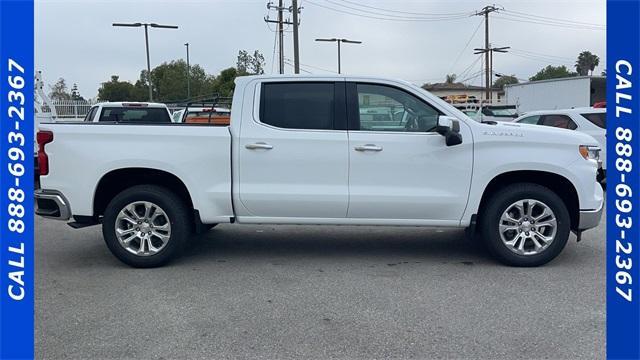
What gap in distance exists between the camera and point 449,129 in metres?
5.46

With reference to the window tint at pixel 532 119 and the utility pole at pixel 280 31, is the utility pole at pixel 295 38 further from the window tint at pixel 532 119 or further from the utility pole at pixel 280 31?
the window tint at pixel 532 119

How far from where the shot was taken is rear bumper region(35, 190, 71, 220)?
5.66 m

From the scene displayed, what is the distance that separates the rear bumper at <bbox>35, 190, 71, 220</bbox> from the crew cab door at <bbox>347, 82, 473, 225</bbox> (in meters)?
2.86

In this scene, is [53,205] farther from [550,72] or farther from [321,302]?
[550,72]

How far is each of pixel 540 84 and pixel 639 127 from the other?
32.4 m

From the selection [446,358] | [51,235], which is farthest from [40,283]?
[446,358]

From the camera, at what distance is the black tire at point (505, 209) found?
5605 millimetres

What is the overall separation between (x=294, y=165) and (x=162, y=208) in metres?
1.41

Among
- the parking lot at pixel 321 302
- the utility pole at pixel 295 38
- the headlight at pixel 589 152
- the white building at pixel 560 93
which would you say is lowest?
the parking lot at pixel 321 302

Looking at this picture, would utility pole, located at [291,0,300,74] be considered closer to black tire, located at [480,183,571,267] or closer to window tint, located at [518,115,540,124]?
window tint, located at [518,115,540,124]

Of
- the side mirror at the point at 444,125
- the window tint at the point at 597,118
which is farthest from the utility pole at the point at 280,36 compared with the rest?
the side mirror at the point at 444,125

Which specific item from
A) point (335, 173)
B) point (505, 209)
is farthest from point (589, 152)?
point (335, 173)

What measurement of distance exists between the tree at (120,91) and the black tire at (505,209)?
66.9 m

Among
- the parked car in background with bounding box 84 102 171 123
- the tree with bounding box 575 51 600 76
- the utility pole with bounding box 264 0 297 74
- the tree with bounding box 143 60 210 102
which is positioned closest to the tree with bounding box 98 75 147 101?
the tree with bounding box 143 60 210 102
